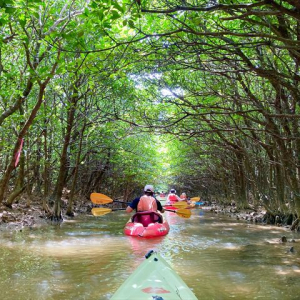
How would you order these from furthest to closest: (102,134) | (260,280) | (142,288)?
1. (102,134)
2. (260,280)
3. (142,288)

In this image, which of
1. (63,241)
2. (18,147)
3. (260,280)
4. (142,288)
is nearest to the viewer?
(142,288)

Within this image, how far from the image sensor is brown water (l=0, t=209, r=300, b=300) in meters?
5.02

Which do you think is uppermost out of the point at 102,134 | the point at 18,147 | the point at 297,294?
the point at 102,134

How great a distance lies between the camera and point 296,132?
864 cm

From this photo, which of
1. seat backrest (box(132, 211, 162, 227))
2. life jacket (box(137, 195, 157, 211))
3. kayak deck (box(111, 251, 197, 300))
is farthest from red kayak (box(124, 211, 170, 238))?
kayak deck (box(111, 251, 197, 300))

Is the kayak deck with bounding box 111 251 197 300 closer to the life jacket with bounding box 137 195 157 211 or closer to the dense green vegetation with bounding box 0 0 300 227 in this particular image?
the dense green vegetation with bounding box 0 0 300 227

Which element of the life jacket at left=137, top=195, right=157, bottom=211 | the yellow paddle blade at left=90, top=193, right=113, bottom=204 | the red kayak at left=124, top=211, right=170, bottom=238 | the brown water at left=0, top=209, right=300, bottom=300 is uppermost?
the yellow paddle blade at left=90, top=193, right=113, bottom=204

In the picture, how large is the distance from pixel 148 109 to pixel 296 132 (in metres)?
5.43

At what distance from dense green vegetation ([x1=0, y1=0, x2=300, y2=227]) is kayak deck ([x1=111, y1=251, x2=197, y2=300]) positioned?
8.49ft

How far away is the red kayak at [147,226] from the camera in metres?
9.92

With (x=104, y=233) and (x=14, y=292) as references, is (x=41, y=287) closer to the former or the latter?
(x=14, y=292)

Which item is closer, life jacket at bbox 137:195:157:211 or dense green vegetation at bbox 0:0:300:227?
dense green vegetation at bbox 0:0:300:227

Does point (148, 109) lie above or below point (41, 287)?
above

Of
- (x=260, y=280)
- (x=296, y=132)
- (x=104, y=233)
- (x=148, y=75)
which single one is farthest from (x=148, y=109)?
(x=260, y=280)
